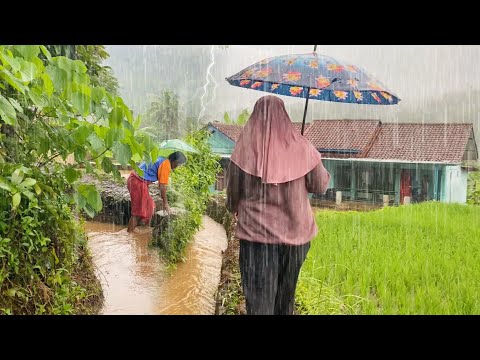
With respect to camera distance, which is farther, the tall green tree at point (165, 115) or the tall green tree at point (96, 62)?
the tall green tree at point (165, 115)

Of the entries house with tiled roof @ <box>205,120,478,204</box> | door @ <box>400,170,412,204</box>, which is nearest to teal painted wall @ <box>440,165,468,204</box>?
house with tiled roof @ <box>205,120,478,204</box>

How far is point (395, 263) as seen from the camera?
347cm

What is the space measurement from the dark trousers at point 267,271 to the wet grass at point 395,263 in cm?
86

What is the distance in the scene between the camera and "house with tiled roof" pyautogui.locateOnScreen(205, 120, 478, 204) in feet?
11.8

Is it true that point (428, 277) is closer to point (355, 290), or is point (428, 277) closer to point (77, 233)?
point (355, 290)

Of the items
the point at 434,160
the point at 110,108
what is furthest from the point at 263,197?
the point at 434,160

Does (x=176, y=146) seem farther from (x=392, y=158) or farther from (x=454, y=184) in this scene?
(x=454, y=184)

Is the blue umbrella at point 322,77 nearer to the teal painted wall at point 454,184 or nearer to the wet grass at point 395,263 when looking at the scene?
the teal painted wall at point 454,184

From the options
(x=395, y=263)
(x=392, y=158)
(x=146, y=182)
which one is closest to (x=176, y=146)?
(x=146, y=182)

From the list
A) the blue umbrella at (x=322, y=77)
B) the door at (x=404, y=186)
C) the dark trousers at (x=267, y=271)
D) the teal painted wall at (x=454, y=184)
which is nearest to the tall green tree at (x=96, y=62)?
the blue umbrella at (x=322, y=77)

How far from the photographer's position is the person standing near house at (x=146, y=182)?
371 centimetres

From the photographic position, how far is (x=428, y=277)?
3.31 meters

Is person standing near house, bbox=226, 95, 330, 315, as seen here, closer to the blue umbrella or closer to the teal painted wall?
the blue umbrella

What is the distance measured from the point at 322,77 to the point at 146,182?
1.79m
